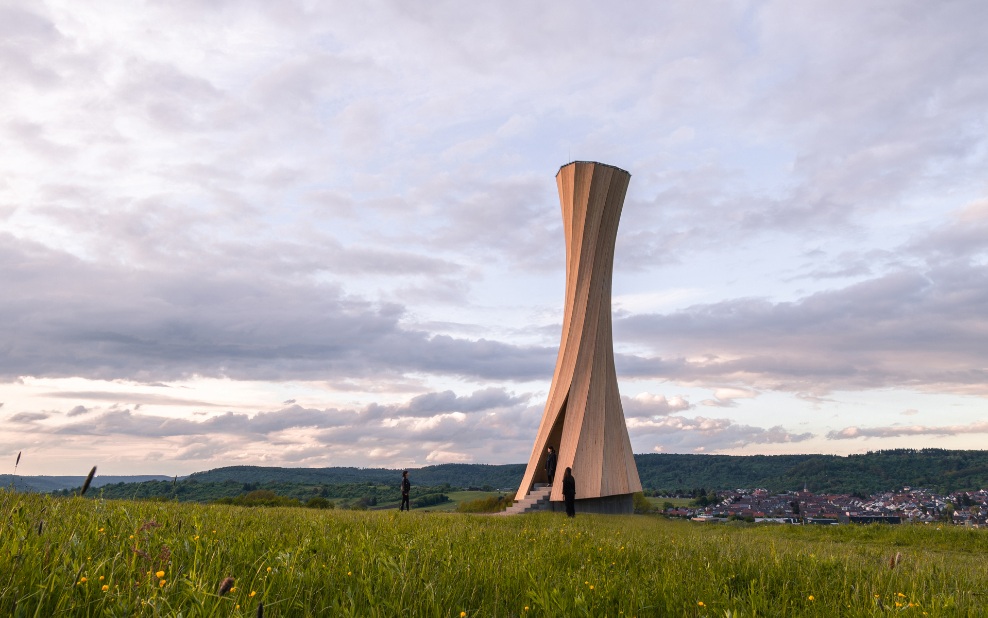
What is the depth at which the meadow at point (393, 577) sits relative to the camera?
269 centimetres

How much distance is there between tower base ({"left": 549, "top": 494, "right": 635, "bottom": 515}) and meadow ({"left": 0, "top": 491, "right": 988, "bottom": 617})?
56.6 ft

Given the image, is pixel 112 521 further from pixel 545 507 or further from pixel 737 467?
pixel 737 467

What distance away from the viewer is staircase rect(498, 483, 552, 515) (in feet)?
75.2

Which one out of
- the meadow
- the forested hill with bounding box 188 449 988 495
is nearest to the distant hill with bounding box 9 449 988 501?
the forested hill with bounding box 188 449 988 495

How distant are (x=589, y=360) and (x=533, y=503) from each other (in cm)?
579

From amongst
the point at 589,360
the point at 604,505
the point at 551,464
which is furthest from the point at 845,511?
the point at 551,464

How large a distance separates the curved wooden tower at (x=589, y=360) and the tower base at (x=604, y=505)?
0.04 m

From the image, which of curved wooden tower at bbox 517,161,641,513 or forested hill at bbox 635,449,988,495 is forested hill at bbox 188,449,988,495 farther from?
curved wooden tower at bbox 517,161,641,513

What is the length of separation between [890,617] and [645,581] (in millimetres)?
1439

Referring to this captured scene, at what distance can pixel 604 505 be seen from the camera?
2333 centimetres

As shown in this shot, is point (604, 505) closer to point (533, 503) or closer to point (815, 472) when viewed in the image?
point (533, 503)

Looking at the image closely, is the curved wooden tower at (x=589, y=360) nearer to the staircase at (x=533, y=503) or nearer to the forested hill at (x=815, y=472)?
the staircase at (x=533, y=503)

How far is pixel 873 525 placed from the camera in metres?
15.0

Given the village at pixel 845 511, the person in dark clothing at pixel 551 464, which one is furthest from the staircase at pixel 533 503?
the village at pixel 845 511
